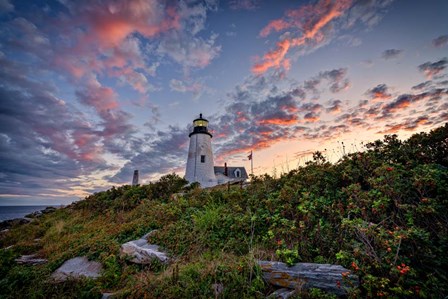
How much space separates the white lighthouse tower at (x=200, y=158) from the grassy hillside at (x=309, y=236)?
1707 cm

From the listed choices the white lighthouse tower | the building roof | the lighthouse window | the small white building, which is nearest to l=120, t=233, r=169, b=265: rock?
the small white building

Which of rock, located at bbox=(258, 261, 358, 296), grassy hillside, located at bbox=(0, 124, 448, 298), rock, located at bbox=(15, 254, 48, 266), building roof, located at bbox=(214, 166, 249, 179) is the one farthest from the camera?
building roof, located at bbox=(214, 166, 249, 179)

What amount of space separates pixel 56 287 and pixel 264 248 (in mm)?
4741

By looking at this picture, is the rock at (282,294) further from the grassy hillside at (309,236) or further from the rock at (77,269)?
the rock at (77,269)

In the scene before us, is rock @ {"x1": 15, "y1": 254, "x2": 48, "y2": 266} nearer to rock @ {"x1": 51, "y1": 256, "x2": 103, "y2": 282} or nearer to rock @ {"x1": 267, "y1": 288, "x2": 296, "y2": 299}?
rock @ {"x1": 51, "y1": 256, "x2": 103, "y2": 282}

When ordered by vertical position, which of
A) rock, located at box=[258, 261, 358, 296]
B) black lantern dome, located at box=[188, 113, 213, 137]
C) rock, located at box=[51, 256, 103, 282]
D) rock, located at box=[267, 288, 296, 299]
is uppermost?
black lantern dome, located at box=[188, 113, 213, 137]

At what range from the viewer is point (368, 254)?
11.4 feet

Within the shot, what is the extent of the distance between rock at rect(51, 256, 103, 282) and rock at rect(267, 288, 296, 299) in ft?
14.0

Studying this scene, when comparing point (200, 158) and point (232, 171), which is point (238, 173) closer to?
point (232, 171)

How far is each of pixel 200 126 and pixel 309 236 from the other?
915 inches

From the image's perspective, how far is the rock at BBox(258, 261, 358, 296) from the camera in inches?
127

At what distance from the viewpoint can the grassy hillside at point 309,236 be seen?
3.38m

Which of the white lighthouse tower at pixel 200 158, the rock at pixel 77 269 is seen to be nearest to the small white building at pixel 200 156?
the white lighthouse tower at pixel 200 158

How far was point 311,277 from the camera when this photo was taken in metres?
3.45
